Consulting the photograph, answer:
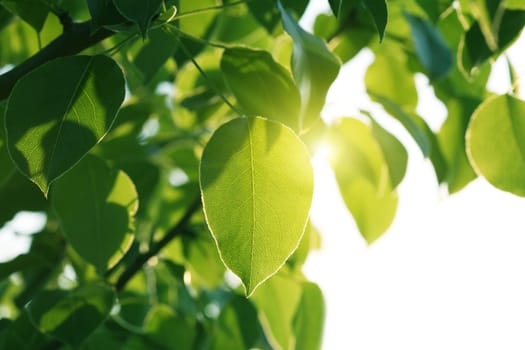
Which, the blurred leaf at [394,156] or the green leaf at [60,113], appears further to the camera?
the blurred leaf at [394,156]

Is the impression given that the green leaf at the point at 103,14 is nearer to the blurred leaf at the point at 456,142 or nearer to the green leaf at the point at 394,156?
the green leaf at the point at 394,156

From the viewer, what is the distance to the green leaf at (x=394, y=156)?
76 cm

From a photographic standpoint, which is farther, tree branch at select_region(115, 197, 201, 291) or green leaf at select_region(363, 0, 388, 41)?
tree branch at select_region(115, 197, 201, 291)

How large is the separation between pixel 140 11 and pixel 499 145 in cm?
37

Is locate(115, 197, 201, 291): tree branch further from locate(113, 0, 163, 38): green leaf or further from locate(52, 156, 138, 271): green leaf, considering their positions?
locate(113, 0, 163, 38): green leaf

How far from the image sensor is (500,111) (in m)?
0.71

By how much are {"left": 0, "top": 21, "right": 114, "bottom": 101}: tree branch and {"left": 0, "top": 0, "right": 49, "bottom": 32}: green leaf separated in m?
0.08

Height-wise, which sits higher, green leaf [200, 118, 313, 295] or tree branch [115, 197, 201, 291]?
green leaf [200, 118, 313, 295]

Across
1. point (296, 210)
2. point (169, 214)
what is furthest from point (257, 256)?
point (169, 214)

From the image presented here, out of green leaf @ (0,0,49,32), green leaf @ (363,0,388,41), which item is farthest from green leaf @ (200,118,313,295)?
green leaf @ (0,0,49,32)

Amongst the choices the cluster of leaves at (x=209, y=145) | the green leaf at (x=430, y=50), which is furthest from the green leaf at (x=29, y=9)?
the green leaf at (x=430, y=50)

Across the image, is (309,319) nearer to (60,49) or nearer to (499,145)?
(499,145)

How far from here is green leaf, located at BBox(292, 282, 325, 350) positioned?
0.93 m

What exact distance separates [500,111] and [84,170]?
0.40 m
